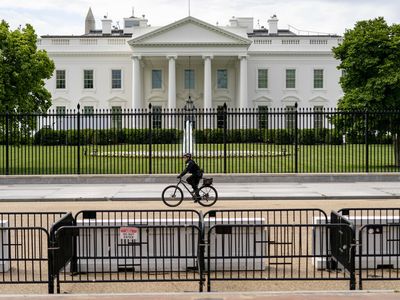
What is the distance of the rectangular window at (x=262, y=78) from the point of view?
72688mm

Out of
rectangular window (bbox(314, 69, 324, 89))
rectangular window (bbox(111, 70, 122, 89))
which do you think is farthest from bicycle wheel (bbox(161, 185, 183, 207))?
rectangular window (bbox(314, 69, 324, 89))

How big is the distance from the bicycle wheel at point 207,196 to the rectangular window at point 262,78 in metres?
53.9

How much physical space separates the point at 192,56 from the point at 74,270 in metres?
60.6

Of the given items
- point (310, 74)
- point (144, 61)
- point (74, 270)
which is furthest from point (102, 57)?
point (74, 270)

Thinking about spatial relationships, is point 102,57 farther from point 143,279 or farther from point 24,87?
point 143,279

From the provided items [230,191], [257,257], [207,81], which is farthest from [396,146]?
[207,81]

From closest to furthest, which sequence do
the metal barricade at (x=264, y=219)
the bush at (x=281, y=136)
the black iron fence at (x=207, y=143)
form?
the metal barricade at (x=264, y=219) → the black iron fence at (x=207, y=143) → the bush at (x=281, y=136)

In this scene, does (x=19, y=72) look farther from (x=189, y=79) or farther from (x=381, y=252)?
(x=189, y=79)

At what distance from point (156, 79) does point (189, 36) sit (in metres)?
7.20

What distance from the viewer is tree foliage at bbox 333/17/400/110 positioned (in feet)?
96.0

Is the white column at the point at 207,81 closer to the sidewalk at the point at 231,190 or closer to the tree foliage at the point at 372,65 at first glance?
the tree foliage at the point at 372,65

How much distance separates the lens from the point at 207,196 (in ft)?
61.4

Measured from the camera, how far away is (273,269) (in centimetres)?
988

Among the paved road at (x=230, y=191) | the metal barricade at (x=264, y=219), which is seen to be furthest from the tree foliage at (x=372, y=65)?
the metal barricade at (x=264, y=219)
